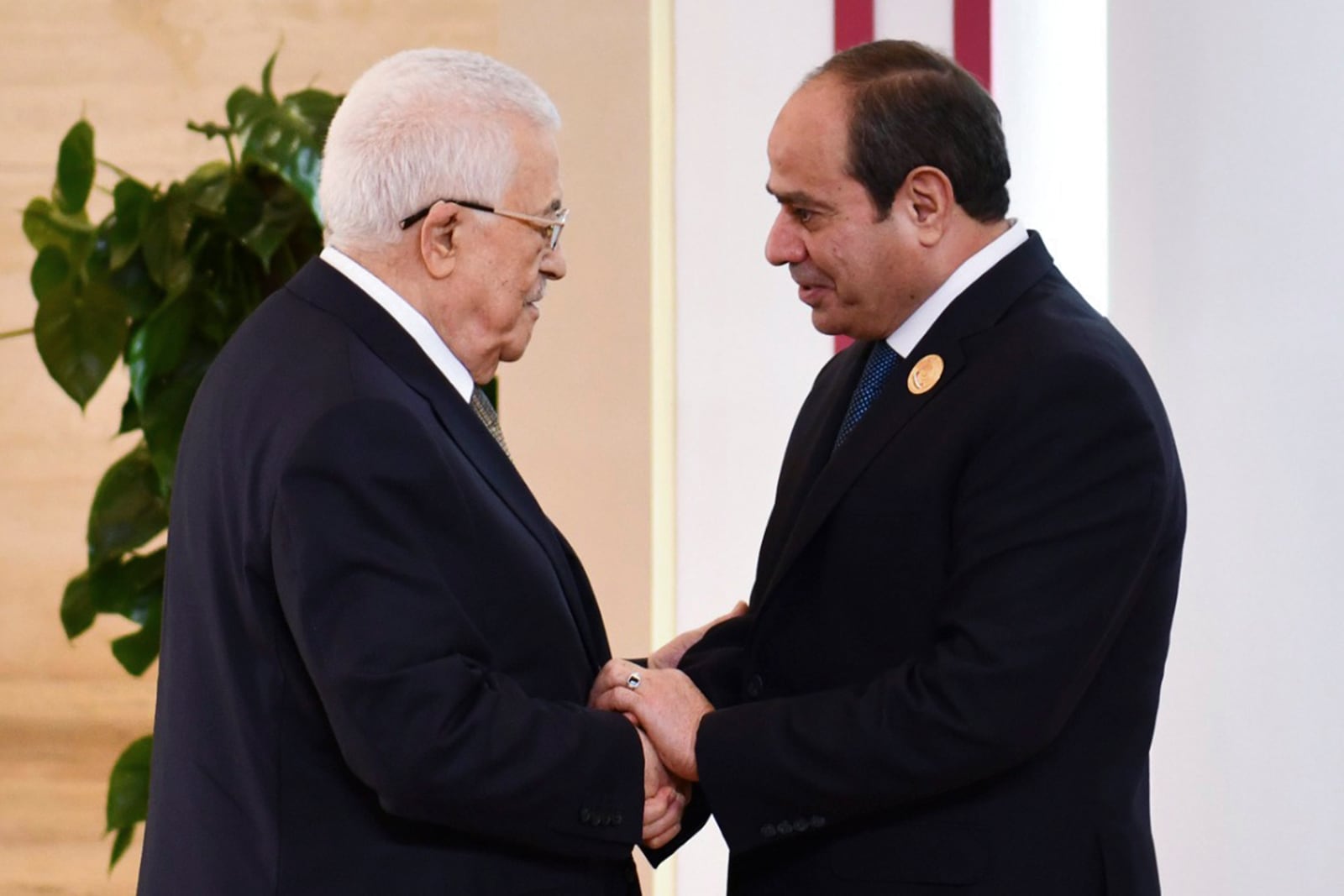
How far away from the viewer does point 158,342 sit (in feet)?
9.55

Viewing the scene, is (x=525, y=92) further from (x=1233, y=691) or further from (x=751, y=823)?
(x=1233, y=691)

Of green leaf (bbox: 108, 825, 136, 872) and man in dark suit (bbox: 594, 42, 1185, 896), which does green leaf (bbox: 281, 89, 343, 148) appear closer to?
man in dark suit (bbox: 594, 42, 1185, 896)

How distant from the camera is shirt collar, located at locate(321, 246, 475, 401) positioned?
1774 millimetres

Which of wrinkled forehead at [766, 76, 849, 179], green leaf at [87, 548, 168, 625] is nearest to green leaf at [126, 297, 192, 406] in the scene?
green leaf at [87, 548, 168, 625]

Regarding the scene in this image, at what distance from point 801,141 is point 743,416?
56.3 inches

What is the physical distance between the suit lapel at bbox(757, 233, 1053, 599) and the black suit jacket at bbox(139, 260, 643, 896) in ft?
1.05

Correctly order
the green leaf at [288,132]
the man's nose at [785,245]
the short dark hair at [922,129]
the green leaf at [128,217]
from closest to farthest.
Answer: the short dark hair at [922,129], the man's nose at [785,245], the green leaf at [288,132], the green leaf at [128,217]

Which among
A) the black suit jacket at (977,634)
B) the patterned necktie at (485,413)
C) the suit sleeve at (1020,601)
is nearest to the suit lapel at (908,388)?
the black suit jacket at (977,634)

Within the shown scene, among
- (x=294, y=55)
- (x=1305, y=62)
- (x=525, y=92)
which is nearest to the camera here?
(x=525, y=92)

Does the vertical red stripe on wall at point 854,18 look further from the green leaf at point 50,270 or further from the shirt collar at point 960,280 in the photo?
the green leaf at point 50,270

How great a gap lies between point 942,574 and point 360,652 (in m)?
0.67

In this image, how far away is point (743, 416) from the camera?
11.2 ft

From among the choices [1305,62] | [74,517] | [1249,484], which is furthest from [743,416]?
Answer: [74,517]

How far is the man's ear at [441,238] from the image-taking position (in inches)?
69.6
